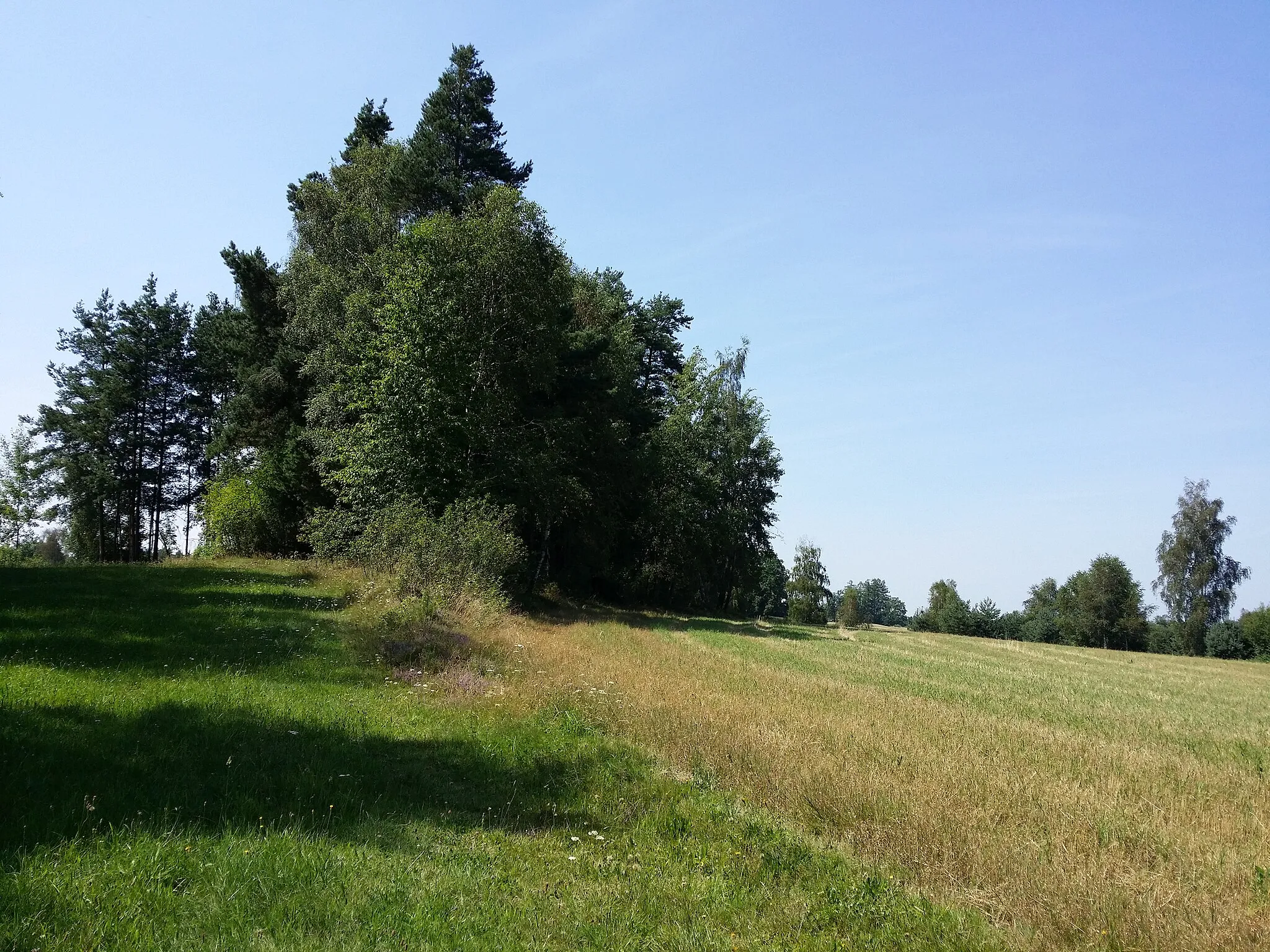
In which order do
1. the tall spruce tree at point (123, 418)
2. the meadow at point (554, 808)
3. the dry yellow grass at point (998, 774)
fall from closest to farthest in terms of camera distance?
the meadow at point (554, 808)
the dry yellow grass at point (998, 774)
the tall spruce tree at point (123, 418)

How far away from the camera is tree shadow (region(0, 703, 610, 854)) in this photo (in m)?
5.98

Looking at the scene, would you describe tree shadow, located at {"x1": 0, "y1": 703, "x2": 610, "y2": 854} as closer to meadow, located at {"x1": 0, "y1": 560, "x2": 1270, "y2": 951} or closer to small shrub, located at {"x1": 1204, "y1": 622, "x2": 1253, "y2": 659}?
meadow, located at {"x1": 0, "y1": 560, "x2": 1270, "y2": 951}

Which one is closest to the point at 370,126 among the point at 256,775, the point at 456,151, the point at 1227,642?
the point at 456,151

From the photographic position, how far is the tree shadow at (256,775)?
5.98m

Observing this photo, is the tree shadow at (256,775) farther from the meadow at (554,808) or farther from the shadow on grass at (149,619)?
the shadow on grass at (149,619)

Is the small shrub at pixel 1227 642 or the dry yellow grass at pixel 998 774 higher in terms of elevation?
the dry yellow grass at pixel 998 774

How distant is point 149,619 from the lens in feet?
50.8

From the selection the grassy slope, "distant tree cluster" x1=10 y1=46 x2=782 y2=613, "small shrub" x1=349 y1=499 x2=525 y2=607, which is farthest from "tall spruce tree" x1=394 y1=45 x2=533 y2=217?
the grassy slope

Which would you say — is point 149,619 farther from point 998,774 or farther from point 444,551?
point 998,774

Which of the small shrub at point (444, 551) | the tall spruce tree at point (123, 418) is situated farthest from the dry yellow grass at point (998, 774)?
the tall spruce tree at point (123, 418)

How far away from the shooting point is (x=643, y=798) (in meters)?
7.73

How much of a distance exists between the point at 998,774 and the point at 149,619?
53.3 ft

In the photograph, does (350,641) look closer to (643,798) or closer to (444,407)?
(643,798)

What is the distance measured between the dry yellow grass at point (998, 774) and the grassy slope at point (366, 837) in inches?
30.6
